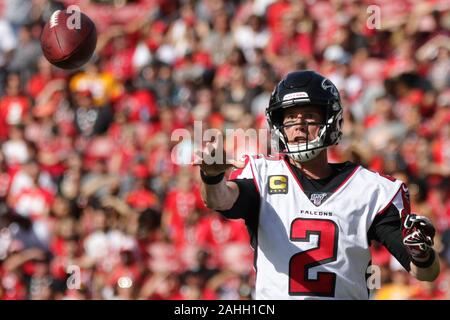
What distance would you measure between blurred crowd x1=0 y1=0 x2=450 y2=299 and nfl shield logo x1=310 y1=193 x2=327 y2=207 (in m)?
4.19

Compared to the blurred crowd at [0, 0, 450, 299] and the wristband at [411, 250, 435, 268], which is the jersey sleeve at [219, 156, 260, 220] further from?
the blurred crowd at [0, 0, 450, 299]

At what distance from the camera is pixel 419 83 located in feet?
38.5

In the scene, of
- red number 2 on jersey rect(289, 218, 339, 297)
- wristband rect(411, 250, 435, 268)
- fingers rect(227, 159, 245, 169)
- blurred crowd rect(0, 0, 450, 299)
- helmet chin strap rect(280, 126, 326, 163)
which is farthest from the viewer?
blurred crowd rect(0, 0, 450, 299)

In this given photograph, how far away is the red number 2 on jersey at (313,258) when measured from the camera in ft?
15.7

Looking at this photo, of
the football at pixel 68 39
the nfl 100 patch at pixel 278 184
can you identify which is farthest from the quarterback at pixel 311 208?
the football at pixel 68 39

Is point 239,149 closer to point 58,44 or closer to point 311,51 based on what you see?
→ point 311,51

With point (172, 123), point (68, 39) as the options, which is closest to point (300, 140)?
point (68, 39)

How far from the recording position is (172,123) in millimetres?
12086

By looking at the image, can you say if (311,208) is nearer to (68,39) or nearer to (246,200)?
(246,200)

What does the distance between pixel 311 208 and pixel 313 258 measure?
25cm

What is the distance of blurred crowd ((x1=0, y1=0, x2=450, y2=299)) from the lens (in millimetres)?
10086

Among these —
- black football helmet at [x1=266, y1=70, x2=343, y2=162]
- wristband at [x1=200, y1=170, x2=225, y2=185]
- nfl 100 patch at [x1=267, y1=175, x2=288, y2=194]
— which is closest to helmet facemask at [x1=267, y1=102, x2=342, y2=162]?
black football helmet at [x1=266, y1=70, x2=343, y2=162]

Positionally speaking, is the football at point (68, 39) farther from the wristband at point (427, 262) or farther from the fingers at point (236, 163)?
the wristband at point (427, 262)

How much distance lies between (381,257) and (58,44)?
175 inches
